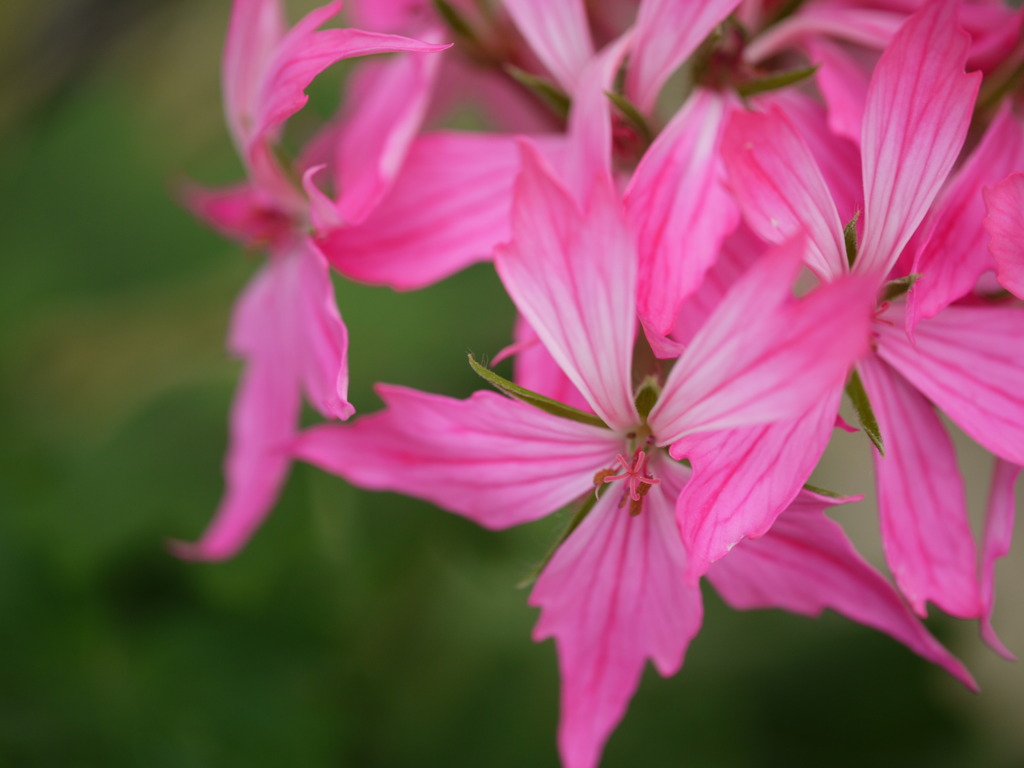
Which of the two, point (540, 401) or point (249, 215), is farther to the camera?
point (249, 215)

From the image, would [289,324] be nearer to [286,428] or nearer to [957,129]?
[286,428]

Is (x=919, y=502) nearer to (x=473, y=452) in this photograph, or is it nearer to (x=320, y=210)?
(x=473, y=452)

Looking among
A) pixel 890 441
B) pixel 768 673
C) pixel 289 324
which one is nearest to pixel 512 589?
pixel 768 673

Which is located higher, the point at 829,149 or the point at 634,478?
the point at 829,149

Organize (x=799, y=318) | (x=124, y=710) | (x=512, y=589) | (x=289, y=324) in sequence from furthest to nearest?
(x=512, y=589)
(x=124, y=710)
(x=289, y=324)
(x=799, y=318)

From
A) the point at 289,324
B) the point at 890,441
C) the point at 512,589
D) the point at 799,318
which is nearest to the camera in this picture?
the point at 799,318

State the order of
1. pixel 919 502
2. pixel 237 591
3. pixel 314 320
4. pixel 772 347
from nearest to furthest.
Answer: pixel 772 347 < pixel 919 502 < pixel 314 320 < pixel 237 591

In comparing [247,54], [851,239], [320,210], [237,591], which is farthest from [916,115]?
[237,591]
